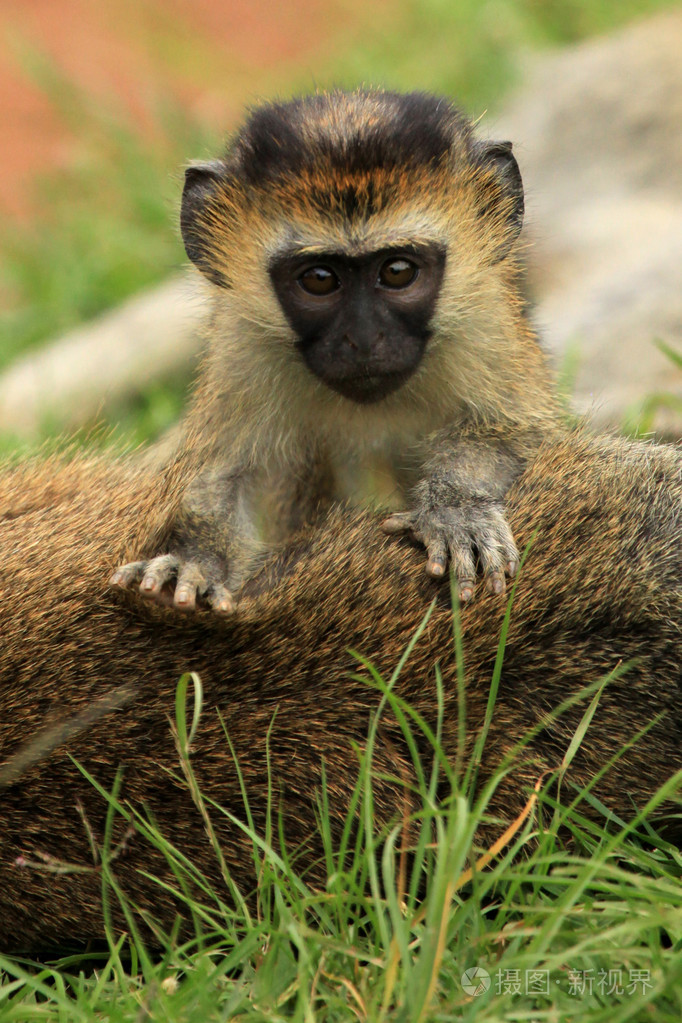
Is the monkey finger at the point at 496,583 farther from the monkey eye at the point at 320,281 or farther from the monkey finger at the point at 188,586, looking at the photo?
the monkey eye at the point at 320,281

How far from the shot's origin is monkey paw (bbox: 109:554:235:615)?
3.43m

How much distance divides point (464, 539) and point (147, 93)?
8.82 metres

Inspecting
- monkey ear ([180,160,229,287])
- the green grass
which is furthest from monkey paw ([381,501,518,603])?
monkey ear ([180,160,229,287])

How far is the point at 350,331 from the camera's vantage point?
14.0 ft

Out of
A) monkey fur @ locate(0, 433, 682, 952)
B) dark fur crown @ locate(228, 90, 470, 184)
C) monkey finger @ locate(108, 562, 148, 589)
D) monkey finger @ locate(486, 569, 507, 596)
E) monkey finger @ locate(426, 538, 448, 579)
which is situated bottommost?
monkey fur @ locate(0, 433, 682, 952)

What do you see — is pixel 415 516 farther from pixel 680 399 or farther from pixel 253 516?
pixel 680 399

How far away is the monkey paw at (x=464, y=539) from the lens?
3504 millimetres

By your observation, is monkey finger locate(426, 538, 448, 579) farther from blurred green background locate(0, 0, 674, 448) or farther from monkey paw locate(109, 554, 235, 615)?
blurred green background locate(0, 0, 674, 448)

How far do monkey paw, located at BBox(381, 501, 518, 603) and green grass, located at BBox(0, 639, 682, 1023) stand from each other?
38 cm

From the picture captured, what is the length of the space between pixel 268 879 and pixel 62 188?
8.83 metres

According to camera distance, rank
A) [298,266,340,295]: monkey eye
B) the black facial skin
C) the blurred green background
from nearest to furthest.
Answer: the black facial skin
[298,266,340,295]: monkey eye
the blurred green background

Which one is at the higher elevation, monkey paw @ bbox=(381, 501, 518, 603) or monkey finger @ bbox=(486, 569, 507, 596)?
monkey paw @ bbox=(381, 501, 518, 603)

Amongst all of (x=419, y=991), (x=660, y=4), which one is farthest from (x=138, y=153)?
(x=419, y=991)

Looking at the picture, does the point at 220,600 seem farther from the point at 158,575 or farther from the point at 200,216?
the point at 200,216
